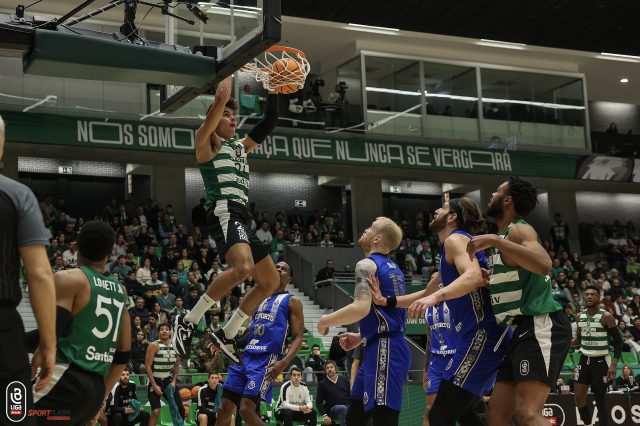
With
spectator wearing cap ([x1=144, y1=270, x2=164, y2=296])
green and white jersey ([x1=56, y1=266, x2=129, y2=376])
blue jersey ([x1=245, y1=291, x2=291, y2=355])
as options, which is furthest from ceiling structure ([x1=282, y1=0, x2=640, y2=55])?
green and white jersey ([x1=56, y1=266, x2=129, y2=376])

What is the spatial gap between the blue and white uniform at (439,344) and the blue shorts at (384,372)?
1075 millimetres

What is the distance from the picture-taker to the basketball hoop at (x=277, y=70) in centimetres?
885

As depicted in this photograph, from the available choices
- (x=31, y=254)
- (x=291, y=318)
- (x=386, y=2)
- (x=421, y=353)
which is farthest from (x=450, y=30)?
(x=31, y=254)

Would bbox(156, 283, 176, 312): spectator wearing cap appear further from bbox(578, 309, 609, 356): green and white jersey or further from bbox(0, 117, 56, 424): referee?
bbox(0, 117, 56, 424): referee

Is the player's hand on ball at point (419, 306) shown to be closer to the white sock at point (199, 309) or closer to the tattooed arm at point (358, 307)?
the tattooed arm at point (358, 307)

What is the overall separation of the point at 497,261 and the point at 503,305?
0.33m

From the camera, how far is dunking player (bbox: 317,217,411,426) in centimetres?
732

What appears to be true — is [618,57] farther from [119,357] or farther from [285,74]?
[119,357]

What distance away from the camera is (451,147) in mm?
30344

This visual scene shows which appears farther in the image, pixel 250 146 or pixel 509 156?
pixel 509 156

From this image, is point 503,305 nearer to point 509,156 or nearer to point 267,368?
point 267,368

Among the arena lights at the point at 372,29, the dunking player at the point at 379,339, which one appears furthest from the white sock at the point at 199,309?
the arena lights at the point at 372,29

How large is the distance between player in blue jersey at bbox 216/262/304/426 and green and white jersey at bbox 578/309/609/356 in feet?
21.9

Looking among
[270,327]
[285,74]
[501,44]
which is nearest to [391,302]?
[270,327]
